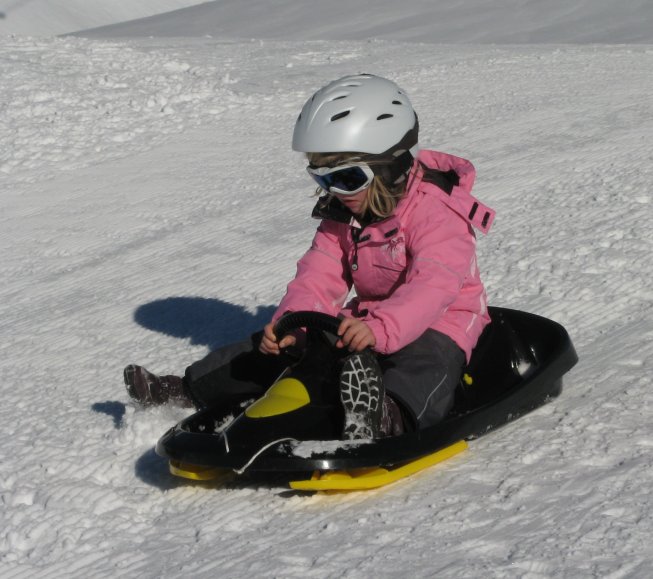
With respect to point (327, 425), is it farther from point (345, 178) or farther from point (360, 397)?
point (345, 178)

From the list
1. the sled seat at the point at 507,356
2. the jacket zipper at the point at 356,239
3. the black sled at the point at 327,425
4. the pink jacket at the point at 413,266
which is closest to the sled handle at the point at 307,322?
the black sled at the point at 327,425

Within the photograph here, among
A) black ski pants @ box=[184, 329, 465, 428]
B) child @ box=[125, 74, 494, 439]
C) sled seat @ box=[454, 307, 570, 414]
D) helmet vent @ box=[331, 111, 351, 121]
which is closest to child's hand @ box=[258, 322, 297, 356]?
child @ box=[125, 74, 494, 439]

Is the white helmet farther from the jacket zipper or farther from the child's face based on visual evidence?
the jacket zipper

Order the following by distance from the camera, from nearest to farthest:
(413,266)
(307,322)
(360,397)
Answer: (360,397) → (307,322) → (413,266)

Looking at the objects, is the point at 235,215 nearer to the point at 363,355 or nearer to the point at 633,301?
the point at 633,301

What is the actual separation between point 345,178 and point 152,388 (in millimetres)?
941

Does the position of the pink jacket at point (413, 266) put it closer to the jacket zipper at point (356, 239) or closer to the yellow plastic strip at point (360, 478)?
the jacket zipper at point (356, 239)

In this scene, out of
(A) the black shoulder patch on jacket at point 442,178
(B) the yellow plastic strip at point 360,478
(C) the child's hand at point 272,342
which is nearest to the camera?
(B) the yellow plastic strip at point 360,478

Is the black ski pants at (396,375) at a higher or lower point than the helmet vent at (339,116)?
lower

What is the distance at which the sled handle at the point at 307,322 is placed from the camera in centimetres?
334

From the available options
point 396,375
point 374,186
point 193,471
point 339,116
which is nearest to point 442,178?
point 374,186

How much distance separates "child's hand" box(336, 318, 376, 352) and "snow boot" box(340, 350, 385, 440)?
131 mm

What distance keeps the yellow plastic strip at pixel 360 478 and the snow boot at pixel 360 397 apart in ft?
0.35

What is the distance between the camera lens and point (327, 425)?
10.7ft
